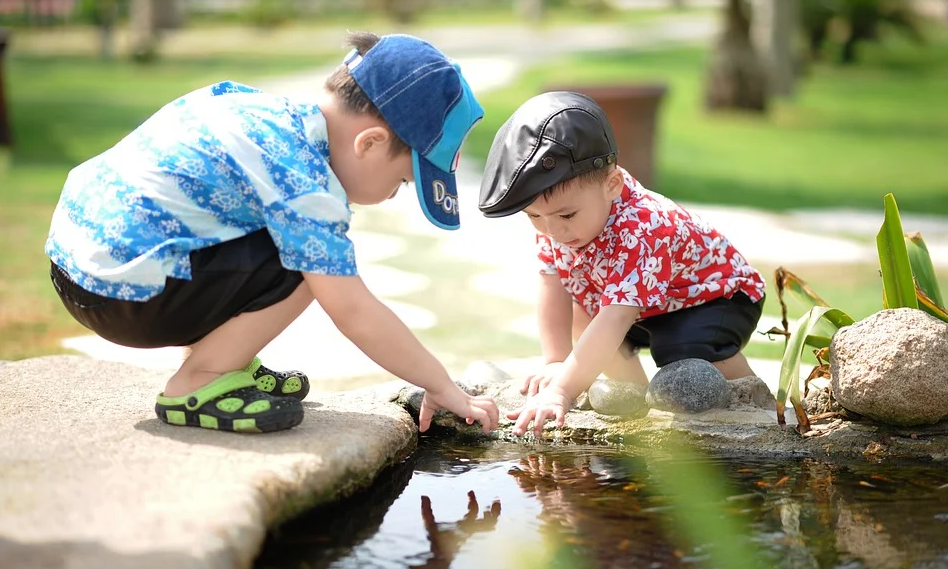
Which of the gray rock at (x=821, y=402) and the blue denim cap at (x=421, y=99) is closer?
the blue denim cap at (x=421, y=99)

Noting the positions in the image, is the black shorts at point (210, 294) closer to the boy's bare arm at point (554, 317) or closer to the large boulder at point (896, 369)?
the boy's bare arm at point (554, 317)

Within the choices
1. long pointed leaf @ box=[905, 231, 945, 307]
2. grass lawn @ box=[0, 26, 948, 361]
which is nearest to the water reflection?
long pointed leaf @ box=[905, 231, 945, 307]

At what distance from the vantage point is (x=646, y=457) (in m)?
2.77

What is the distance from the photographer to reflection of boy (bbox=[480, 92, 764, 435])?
2836 millimetres

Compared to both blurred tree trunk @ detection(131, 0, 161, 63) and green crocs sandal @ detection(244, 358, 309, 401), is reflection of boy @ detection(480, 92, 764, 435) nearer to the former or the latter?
green crocs sandal @ detection(244, 358, 309, 401)

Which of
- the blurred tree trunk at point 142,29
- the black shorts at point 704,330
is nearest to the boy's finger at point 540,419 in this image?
the black shorts at point 704,330

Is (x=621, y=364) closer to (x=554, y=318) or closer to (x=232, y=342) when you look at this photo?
(x=554, y=318)

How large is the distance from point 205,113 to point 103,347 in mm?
1782

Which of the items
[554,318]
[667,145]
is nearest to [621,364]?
[554,318]

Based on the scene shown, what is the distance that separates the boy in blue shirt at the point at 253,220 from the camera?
8.07ft

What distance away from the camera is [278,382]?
2863 millimetres

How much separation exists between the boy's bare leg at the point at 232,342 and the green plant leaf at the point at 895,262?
1471mm

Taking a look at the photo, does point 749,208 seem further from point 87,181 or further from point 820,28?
point 820,28

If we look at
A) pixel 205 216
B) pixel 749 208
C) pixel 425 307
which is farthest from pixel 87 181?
pixel 749 208
